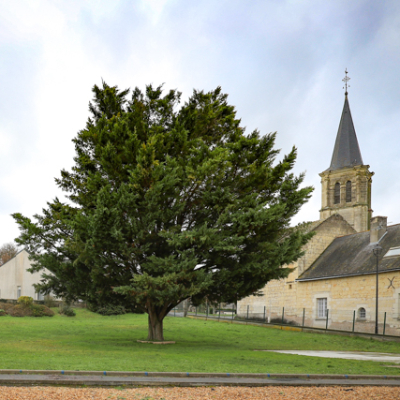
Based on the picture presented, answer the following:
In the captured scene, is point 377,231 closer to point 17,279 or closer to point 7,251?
point 17,279

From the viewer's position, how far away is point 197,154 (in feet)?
51.2

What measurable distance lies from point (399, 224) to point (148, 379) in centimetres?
2322

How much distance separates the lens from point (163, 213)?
15320 mm

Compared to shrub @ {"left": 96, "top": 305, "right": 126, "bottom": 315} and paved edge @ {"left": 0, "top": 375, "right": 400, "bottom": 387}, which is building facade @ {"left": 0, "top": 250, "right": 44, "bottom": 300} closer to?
shrub @ {"left": 96, "top": 305, "right": 126, "bottom": 315}

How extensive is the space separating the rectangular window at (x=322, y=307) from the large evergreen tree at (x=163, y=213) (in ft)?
40.2

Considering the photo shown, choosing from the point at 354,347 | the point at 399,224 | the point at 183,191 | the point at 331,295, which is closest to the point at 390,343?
the point at 354,347

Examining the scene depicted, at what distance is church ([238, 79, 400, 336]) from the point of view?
2389cm

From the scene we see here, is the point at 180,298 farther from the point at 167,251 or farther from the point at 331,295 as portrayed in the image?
the point at 331,295

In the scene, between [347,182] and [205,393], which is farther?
[347,182]

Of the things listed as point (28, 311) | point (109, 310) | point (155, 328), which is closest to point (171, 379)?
point (155, 328)

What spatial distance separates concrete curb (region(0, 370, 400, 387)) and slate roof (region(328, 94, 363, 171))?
180 ft

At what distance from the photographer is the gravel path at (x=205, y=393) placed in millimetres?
6633

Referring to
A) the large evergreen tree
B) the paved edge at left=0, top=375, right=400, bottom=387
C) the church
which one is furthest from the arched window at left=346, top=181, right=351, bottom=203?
the paved edge at left=0, top=375, right=400, bottom=387

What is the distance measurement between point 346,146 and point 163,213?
50.9 metres
